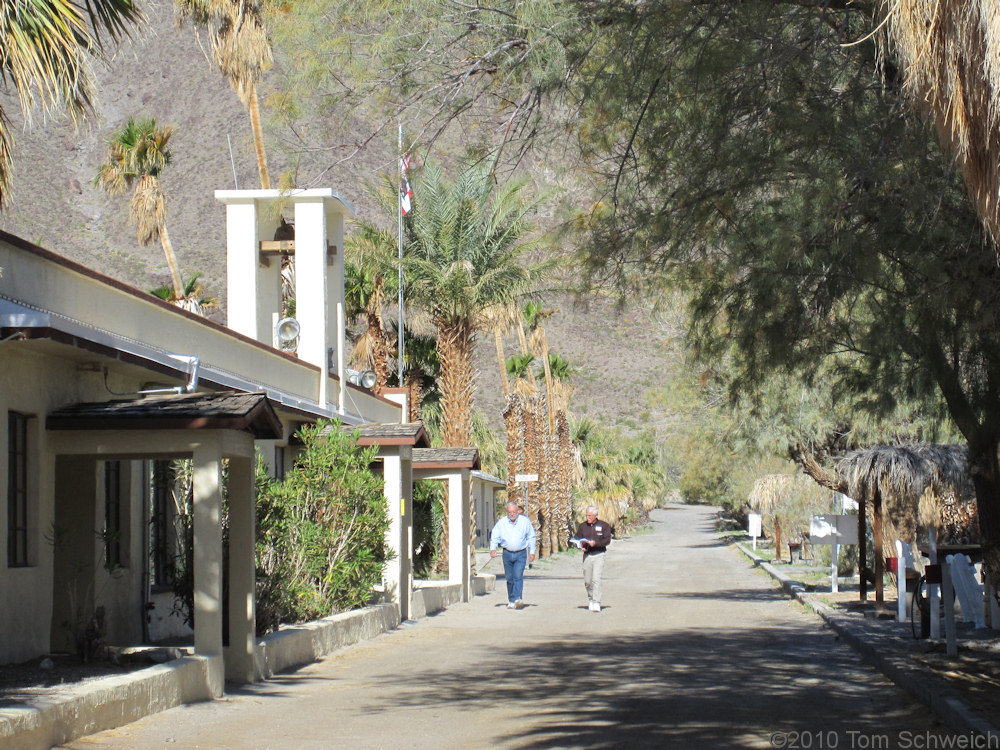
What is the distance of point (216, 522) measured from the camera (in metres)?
10.6

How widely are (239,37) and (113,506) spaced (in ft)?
60.1

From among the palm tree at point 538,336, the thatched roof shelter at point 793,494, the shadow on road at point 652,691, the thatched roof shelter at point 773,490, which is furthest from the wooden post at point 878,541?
the palm tree at point 538,336

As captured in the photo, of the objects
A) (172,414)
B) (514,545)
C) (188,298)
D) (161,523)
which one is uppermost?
(188,298)

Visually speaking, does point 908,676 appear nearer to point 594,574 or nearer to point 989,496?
point 989,496

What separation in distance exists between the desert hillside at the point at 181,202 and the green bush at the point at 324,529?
167 ft

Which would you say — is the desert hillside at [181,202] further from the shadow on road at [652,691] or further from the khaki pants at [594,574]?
the shadow on road at [652,691]

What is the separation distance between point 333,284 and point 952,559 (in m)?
12.1

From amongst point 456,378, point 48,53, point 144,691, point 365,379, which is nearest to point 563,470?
point 456,378

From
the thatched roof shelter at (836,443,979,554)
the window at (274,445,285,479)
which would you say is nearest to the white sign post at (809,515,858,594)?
the thatched roof shelter at (836,443,979,554)

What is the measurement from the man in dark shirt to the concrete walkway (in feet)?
3.07

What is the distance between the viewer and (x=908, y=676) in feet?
35.4

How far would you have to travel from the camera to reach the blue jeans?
69.2 ft

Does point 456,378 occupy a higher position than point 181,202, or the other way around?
point 181,202

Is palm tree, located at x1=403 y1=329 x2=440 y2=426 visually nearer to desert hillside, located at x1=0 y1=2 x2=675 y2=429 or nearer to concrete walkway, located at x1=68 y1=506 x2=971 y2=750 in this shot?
concrete walkway, located at x1=68 y1=506 x2=971 y2=750
